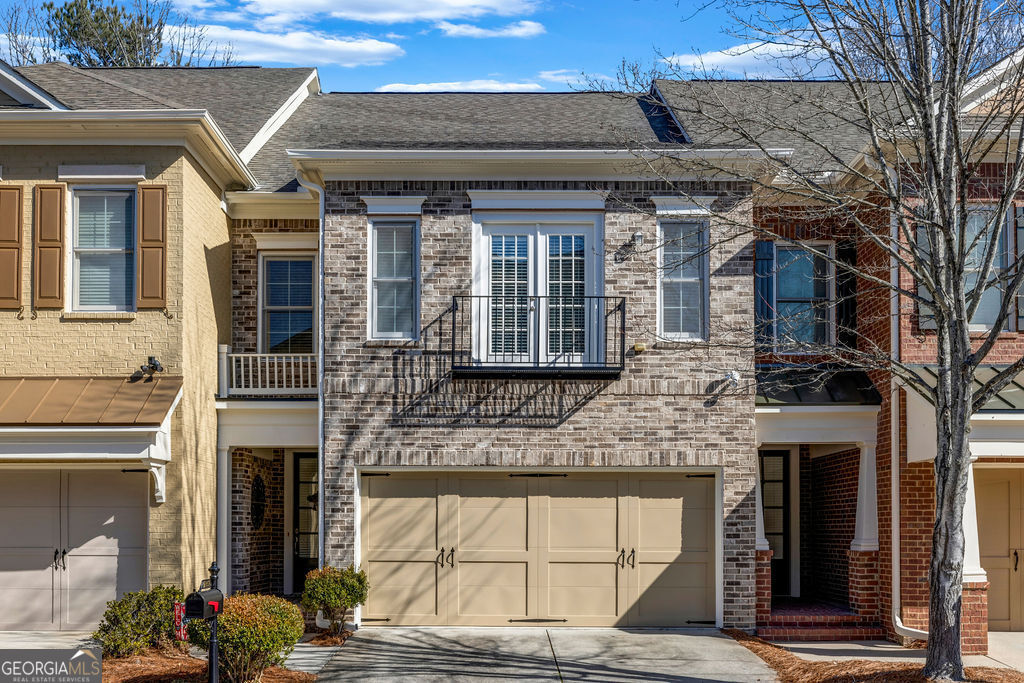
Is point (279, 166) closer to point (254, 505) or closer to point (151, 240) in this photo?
point (151, 240)

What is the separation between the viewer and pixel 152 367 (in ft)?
41.8

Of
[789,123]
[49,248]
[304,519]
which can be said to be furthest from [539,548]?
[789,123]

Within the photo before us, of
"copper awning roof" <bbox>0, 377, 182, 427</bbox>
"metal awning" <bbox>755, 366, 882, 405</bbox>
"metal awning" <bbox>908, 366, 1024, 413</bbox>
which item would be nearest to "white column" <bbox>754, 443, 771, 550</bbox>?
"metal awning" <bbox>755, 366, 882, 405</bbox>

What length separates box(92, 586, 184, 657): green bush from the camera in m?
11.6

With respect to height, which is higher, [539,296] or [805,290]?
[805,290]

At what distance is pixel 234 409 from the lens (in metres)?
14.3

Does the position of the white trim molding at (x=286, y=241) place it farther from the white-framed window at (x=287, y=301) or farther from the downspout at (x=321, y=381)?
the downspout at (x=321, y=381)

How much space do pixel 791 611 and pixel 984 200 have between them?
5972 millimetres

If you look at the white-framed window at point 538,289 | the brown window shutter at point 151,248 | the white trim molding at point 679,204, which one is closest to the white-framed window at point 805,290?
the white trim molding at point 679,204

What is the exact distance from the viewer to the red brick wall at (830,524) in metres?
14.5

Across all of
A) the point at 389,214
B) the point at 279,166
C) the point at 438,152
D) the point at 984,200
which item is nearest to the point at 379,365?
the point at 389,214

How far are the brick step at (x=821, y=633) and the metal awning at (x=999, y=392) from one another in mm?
3292

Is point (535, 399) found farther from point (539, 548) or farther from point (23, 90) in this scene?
point (23, 90)

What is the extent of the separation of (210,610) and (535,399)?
5445 mm
